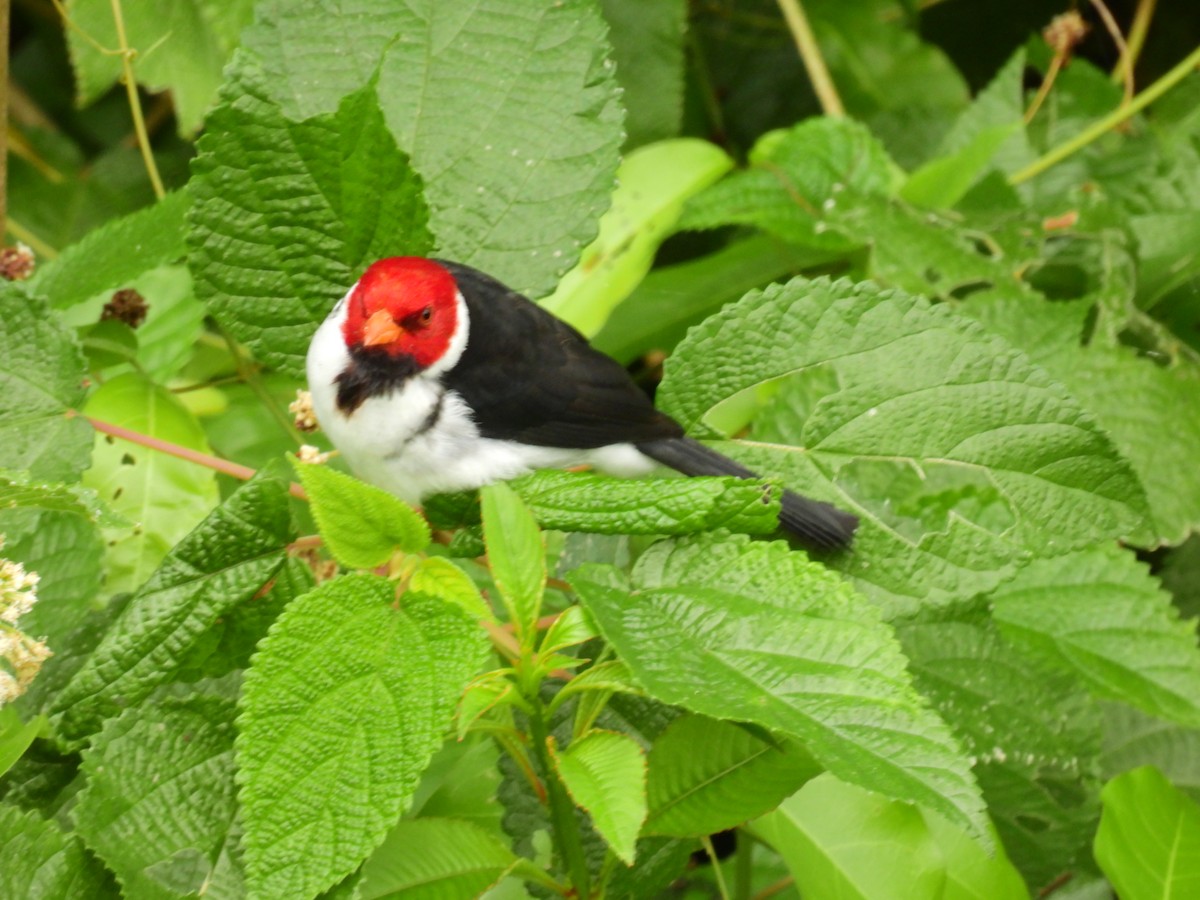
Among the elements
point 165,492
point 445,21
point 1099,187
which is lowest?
point 1099,187

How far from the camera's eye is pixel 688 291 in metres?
1.95

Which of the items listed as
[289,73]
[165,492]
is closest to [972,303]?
[289,73]

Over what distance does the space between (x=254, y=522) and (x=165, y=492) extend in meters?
0.39

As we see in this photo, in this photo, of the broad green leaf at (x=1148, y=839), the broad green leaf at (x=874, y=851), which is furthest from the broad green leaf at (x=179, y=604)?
the broad green leaf at (x=1148, y=839)

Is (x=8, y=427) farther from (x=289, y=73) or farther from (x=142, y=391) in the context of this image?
(x=289, y=73)

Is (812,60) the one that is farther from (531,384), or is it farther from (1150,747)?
(1150,747)

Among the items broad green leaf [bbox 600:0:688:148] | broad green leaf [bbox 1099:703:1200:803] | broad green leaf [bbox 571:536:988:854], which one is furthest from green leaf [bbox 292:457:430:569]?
broad green leaf [bbox 600:0:688:148]

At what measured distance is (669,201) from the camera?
198cm

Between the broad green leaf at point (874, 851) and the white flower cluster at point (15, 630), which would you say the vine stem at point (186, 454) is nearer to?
the white flower cluster at point (15, 630)

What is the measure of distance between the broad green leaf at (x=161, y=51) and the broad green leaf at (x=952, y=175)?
40.5 inches

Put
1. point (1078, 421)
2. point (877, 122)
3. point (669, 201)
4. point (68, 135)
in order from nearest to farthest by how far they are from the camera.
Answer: point (1078, 421) < point (669, 201) < point (877, 122) < point (68, 135)

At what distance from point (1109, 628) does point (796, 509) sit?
0.64 meters

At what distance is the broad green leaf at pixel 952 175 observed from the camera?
6.26ft

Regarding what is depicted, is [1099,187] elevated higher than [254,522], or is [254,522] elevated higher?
[254,522]
